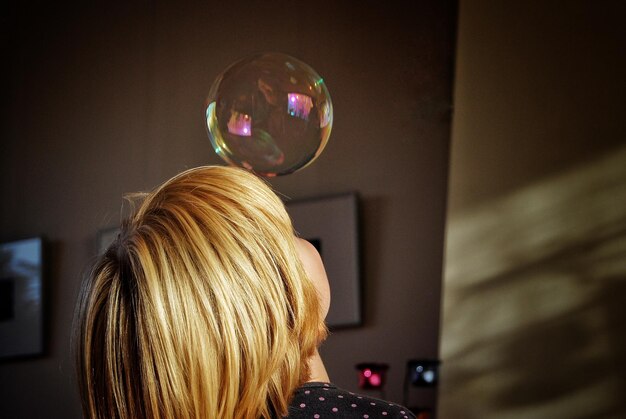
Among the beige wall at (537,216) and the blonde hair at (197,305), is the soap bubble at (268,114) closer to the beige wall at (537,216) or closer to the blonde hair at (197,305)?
the blonde hair at (197,305)

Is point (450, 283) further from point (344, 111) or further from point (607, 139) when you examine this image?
point (344, 111)

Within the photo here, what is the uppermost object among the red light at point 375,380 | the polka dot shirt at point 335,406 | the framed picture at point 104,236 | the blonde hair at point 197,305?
the blonde hair at point 197,305

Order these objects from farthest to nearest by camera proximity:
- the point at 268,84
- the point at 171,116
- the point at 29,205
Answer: the point at 29,205 < the point at 171,116 < the point at 268,84

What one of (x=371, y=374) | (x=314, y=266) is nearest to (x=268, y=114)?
(x=314, y=266)

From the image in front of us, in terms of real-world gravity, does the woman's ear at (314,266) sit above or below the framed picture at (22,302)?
above

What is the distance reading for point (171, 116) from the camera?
4.36 meters

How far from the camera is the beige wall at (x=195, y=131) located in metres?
3.64

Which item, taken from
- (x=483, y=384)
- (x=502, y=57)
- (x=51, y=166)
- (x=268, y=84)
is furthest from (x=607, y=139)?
(x=51, y=166)

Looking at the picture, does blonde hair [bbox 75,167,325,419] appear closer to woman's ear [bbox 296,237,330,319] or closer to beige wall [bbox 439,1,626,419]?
woman's ear [bbox 296,237,330,319]

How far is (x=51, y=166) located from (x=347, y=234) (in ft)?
7.08

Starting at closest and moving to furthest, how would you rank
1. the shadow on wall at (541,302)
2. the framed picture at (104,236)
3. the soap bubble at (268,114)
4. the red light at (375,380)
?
the soap bubble at (268,114), the shadow on wall at (541,302), the red light at (375,380), the framed picture at (104,236)

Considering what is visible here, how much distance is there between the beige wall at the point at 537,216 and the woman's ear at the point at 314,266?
88.2 inches

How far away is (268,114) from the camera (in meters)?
1.89

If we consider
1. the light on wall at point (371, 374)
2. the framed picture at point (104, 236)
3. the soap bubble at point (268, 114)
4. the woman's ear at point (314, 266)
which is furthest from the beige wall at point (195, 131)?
the woman's ear at point (314, 266)
